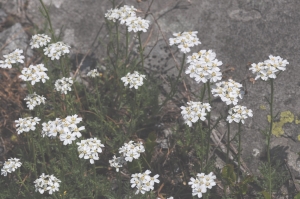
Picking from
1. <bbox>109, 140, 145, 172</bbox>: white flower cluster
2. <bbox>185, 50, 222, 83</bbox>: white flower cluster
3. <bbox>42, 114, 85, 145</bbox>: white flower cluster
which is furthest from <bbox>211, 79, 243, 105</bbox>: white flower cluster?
<bbox>42, 114, 85, 145</bbox>: white flower cluster

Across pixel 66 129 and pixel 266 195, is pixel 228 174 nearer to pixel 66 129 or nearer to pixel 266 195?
pixel 266 195

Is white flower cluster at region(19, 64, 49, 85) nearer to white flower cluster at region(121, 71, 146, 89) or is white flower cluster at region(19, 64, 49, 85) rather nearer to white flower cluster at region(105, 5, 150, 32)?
white flower cluster at region(121, 71, 146, 89)

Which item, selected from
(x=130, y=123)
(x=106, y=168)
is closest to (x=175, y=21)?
(x=130, y=123)

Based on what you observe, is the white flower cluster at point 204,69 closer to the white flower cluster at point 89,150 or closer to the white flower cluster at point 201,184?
the white flower cluster at point 201,184

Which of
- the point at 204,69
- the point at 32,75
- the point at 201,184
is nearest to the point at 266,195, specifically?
the point at 201,184

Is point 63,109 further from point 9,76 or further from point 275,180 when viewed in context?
point 275,180

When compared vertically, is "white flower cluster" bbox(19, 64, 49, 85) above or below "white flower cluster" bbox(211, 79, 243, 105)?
above
